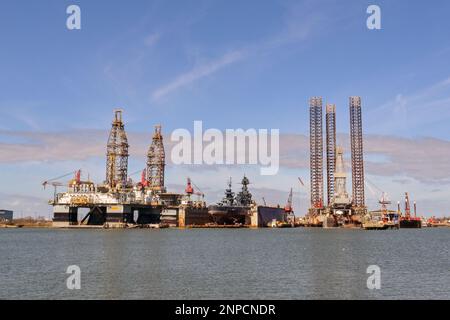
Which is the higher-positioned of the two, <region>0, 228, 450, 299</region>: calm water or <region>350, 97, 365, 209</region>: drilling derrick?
<region>350, 97, 365, 209</region>: drilling derrick

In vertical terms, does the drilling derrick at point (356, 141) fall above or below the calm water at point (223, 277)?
above

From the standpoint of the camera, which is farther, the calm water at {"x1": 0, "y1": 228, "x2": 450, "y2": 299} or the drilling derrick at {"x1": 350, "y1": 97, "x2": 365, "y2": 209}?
the drilling derrick at {"x1": 350, "y1": 97, "x2": 365, "y2": 209}

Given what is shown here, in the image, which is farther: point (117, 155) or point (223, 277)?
point (117, 155)

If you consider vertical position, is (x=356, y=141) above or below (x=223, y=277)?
above

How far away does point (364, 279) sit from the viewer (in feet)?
150

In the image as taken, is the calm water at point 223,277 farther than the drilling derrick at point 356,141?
No

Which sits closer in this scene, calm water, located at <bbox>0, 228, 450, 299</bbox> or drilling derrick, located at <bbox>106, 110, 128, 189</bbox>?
calm water, located at <bbox>0, 228, 450, 299</bbox>

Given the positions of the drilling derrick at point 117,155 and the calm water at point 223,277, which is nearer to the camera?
the calm water at point 223,277

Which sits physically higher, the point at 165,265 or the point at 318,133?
the point at 318,133

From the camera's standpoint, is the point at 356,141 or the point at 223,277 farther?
the point at 356,141

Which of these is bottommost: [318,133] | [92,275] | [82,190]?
[92,275]
